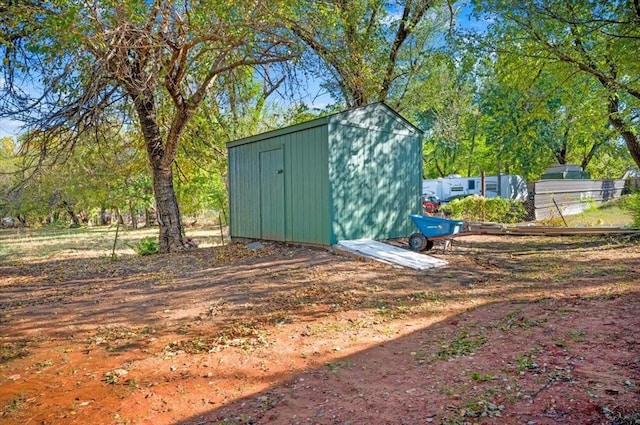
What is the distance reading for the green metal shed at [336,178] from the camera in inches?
321

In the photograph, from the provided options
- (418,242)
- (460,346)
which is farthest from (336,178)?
(460,346)

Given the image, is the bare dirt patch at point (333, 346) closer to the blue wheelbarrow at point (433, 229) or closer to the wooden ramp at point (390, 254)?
the wooden ramp at point (390, 254)

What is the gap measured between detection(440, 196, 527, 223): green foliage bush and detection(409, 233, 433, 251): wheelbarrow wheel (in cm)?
574

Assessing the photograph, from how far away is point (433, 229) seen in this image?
7984mm

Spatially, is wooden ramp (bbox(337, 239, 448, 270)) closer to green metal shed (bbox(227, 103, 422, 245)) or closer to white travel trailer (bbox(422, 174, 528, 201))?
green metal shed (bbox(227, 103, 422, 245))

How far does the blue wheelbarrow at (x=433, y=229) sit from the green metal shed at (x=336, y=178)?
969 millimetres

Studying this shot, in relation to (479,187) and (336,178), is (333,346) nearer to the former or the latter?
(336,178)

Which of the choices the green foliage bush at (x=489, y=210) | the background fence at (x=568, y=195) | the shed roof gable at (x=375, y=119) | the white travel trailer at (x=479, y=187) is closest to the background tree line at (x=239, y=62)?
the shed roof gable at (x=375, y=119)

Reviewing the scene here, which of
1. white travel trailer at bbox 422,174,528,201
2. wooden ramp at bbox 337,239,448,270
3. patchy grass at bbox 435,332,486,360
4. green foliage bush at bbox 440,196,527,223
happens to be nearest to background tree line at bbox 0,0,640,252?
green foliage bush at bbox 440,196,527,223

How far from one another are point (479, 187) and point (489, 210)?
1047cm

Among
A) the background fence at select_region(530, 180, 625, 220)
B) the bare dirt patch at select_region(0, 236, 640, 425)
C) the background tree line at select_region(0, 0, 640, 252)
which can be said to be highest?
the background tree line at select_region(0, 0, 640, 252)

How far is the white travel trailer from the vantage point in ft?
67.4

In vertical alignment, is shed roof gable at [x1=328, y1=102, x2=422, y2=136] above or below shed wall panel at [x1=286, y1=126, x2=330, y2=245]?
above

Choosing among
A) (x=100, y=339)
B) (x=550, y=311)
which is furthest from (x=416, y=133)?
(x=100, y=339)
